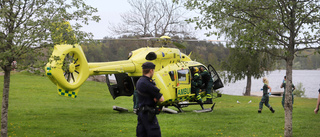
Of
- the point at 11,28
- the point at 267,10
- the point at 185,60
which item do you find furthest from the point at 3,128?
the point at 185,60

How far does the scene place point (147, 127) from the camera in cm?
637

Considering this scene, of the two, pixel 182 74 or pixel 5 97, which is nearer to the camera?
pixel 5 97

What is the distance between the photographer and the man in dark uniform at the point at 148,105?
635 cm

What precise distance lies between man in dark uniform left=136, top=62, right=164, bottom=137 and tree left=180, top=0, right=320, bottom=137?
3.42 meters

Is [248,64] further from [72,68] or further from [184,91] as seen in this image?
[72,68]

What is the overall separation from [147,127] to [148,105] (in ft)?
1.36

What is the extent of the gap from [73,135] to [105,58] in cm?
1569

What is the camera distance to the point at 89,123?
12.6 metres

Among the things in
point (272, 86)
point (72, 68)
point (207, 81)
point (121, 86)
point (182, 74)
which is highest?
point (72, 68)

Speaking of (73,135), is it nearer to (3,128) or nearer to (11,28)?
(3,128)

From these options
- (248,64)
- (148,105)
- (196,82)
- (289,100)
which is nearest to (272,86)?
(248,64)

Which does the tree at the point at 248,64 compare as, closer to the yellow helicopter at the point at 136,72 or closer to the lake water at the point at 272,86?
the lake water at the point at 272,86

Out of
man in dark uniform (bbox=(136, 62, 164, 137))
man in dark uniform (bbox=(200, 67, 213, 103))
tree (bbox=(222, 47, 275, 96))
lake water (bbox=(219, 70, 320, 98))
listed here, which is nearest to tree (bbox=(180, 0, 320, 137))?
man in dark uniform (bbox=(136, 62, 164, 137))

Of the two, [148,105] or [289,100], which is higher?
[148,105]
